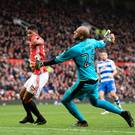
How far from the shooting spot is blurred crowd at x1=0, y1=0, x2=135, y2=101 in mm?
33406

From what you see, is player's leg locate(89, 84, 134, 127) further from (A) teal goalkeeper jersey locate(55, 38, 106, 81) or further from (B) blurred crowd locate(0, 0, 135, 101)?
(B) blurred crowd locate(0, 0, 135, 101)

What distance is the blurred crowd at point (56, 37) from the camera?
110ft

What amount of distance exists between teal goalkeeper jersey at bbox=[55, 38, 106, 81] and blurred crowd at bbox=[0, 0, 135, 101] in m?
17.0

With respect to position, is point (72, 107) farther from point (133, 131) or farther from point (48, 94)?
point (48, 94)

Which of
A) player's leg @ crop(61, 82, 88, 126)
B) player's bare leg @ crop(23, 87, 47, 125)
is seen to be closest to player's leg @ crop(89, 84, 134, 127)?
player's leg @ crop(61, 82, 88, 126)

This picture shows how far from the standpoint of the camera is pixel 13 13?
143ft

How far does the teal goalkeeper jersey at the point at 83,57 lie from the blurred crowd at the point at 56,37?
55.7 ft

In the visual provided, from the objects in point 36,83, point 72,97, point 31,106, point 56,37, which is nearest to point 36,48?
point 36,83

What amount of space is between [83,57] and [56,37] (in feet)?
90.0

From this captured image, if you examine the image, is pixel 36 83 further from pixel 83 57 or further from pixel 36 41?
pixel 83 57

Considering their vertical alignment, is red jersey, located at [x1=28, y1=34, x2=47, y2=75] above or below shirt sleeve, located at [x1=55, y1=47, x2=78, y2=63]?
above

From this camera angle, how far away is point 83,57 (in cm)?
1461

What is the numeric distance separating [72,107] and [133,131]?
1812 mm

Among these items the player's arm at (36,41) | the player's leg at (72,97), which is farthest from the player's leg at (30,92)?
the player's leg at (72,97)
